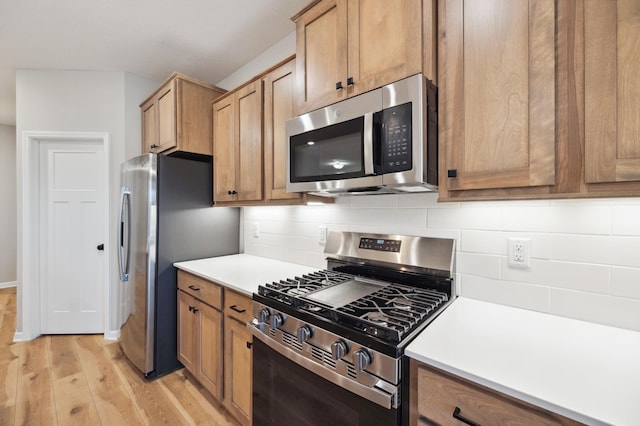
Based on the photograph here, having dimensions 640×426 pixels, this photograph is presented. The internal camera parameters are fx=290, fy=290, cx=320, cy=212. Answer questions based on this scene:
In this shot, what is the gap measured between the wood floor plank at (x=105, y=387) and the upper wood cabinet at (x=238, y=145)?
1.55 metres

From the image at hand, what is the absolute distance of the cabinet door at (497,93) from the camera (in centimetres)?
95

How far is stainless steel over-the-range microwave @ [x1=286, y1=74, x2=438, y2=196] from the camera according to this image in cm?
115

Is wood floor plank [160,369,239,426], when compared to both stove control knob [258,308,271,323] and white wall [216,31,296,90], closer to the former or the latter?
stove control knob [258,308,271,323]

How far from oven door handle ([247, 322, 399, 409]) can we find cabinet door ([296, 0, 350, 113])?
1.20 m

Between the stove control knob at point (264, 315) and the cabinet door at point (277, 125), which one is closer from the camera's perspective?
the stove control knob at point (264, 315)

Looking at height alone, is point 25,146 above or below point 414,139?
above

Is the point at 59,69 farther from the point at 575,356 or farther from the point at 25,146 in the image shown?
the point at 575,356

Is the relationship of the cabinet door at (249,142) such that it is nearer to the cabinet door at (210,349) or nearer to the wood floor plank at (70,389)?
the cabinet door at (210,349)

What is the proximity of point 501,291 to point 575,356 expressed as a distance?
433 mm

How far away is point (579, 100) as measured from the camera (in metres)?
0.89

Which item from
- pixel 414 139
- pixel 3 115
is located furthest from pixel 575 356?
pixel 3 115

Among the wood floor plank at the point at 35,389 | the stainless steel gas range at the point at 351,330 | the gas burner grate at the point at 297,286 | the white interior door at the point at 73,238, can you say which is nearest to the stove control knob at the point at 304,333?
the stainless steel gas range at the point at 351,330

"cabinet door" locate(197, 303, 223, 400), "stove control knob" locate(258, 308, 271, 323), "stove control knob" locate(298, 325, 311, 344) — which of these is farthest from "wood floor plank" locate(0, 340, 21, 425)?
"stove control knob" locate(298, 325, 311, 344)

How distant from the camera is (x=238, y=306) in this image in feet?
5.45
